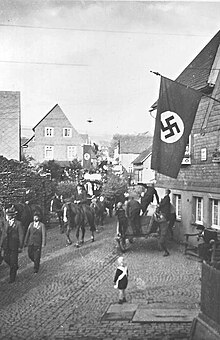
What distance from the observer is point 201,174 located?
8359 mm

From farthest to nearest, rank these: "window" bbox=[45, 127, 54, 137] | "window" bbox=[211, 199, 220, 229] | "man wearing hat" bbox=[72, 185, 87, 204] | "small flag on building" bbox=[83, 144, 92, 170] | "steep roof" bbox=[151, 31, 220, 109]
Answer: "window" bbox=[211, 199, 220, 229], "steep roof" bbox=[151, 31, 220, 109], "man wearing hat" bbox=[72, 185, 87, 204], "small flag on building" bbox=[83, 144, 92, 170], "window" bbox=[45, 127, 54, 137]

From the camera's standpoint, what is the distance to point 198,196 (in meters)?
8.55

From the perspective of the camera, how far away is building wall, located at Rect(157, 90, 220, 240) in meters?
7.78

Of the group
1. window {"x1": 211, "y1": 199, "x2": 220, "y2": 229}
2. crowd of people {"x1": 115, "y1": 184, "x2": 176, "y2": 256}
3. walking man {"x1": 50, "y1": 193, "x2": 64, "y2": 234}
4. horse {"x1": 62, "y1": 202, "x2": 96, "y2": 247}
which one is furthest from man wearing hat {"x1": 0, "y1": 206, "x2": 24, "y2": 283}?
window {"x1": 211, "y1": 199, "x2": 220, "y2": 229}

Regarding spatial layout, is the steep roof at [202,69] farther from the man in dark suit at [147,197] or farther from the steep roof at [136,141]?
the man in dark suit at [147,197]

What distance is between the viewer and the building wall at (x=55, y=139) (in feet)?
21.6

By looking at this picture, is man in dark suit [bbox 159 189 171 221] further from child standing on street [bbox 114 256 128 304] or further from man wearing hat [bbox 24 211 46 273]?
child standing on street [bbox 114 256 128 304]

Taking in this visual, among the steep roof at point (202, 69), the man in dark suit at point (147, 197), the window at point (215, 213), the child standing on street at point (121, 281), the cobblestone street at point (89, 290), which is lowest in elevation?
the cobblestone street at point (89, 290)

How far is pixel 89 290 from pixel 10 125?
249 centimetres

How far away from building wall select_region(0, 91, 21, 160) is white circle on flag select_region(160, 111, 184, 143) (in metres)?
2.20

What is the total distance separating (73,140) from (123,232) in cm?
212

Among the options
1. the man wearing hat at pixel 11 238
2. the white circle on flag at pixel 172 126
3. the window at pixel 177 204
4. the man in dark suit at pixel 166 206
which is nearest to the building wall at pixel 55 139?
the man wearing hat at pixel 11 238

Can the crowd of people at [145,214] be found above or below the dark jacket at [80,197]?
below

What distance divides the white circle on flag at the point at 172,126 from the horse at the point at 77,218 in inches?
102
